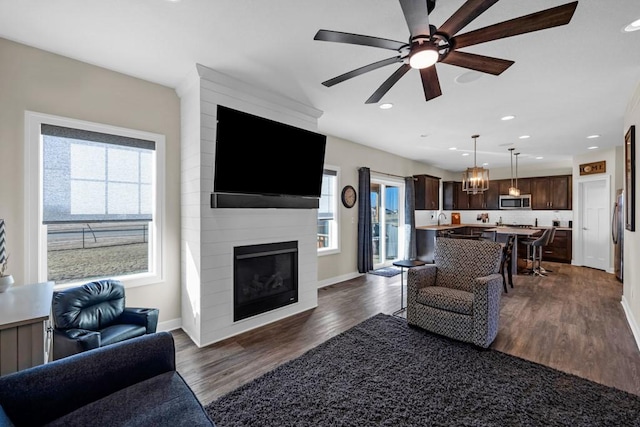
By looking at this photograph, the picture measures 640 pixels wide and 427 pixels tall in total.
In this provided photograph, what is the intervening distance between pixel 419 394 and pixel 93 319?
259 cm

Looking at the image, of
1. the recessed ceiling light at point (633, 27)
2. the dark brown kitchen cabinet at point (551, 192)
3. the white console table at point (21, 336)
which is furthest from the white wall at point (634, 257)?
the white console table at point (21, 336)

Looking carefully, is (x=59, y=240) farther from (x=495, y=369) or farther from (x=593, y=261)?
(x=593, y=261)

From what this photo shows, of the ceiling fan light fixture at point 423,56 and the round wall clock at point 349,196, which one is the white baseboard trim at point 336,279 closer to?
the round wall clock at point 349,196

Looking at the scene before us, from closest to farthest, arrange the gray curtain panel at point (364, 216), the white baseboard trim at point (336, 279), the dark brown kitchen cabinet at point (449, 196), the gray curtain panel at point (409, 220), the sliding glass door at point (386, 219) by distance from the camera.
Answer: the white baseboard trim at point (336, 279) < the gray curtain panel at point (364, 216) < the sliding glass door at point (386, 219) < the gray curtain panel at point (409, 220) < the dark brown kitchen cabinet at point (449, 196)

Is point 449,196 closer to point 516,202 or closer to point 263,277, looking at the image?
point 516,202

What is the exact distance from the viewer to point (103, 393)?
4.56ft

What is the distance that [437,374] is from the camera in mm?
2365

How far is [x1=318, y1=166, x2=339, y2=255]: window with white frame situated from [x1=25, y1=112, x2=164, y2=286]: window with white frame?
A: 2.77 meters

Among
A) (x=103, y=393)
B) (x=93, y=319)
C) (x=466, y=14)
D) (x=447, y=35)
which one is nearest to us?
(x=103, y=393)

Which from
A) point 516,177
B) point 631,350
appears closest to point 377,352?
point 631,350

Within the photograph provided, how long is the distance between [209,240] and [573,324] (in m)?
4.24

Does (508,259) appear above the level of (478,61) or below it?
below

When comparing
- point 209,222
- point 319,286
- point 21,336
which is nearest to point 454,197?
point 319,286

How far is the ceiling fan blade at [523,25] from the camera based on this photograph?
1413mm
